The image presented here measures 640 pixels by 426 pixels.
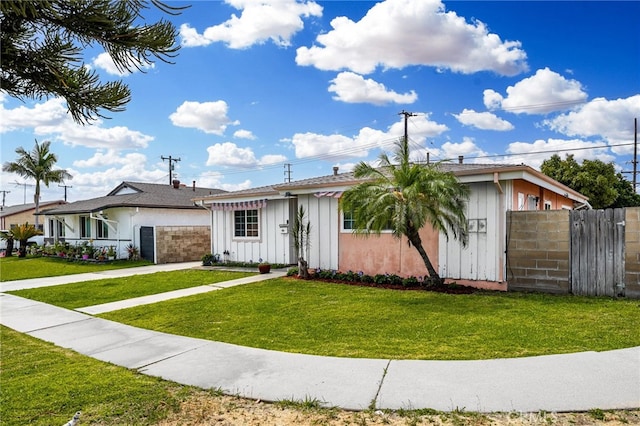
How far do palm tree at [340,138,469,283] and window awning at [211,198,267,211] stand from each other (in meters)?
5.32

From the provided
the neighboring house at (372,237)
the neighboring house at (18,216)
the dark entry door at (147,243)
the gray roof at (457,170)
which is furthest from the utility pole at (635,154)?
the neighboring house at (18,216)

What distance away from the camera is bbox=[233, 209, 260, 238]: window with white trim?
1551 centimetres

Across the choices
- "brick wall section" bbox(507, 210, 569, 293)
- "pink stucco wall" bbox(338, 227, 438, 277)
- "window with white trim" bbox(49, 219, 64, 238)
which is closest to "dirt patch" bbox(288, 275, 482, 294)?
"pink stucco wall" bbox(338, 227, 438, 277)

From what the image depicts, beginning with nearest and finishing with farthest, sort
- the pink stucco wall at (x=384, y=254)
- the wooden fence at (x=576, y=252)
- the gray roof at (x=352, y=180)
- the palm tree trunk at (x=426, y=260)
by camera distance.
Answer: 1. the wooden fence at (x=576, y=252)
2. the gray roof at (x=352, y=180)
3. the palm tree trunk at (x=426, y=260)
4. the pink stucco wall at (x=384, y=254)

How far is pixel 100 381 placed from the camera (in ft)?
13.7

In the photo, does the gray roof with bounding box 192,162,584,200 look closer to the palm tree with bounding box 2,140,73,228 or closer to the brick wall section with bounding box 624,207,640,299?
the brick wall section with bounding box 624,207,640,299

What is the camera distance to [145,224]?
67.8ft

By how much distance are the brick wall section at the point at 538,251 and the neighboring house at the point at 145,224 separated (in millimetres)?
14985

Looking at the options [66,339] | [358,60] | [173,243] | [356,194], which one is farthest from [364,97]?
[66,339]

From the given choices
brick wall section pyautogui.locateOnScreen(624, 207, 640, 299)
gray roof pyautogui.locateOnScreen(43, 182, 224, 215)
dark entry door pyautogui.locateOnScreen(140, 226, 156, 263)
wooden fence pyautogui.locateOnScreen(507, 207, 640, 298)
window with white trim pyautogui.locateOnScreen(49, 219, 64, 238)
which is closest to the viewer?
brick wall section pyautogui.locateOnScreen(624, 207, 640, 299)

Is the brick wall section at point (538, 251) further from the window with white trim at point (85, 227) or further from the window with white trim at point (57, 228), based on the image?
the window with white trim at point (57, 228)

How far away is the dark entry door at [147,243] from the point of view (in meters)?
18.9

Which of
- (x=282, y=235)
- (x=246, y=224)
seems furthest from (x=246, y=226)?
(x=282, y=235)

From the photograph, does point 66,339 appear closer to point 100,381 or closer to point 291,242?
point 100,381
